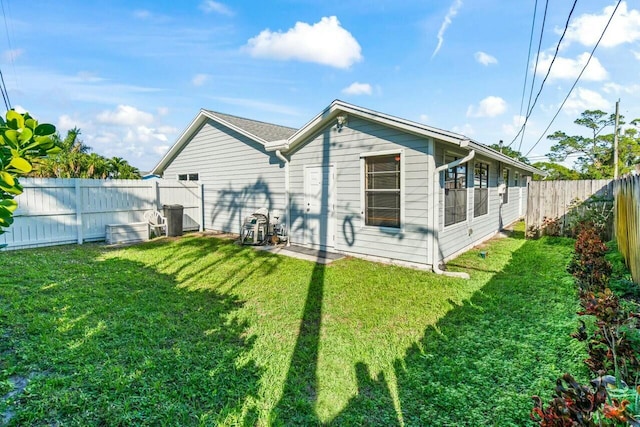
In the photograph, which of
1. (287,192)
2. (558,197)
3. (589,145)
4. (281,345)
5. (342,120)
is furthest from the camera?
(589,145)

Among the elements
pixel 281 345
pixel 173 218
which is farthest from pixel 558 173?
pixel 281 345

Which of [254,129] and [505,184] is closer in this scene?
[254,129]

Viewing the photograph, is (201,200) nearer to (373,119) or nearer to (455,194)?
(373,119)

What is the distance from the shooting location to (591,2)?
19.3 ft

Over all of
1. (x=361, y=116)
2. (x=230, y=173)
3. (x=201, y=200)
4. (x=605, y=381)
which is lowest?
(x=605, y=381)

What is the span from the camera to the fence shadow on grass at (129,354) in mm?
2438

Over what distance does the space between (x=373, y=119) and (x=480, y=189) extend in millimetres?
4517

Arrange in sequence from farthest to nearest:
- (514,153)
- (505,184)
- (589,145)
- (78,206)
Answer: (514,153) → (589,145) → (505,184) → (78,206)

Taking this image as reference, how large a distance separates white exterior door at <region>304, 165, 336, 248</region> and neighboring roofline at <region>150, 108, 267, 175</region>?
1946mm

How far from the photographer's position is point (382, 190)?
23.2 feet

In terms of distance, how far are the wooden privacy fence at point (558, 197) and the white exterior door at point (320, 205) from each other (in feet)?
21.3

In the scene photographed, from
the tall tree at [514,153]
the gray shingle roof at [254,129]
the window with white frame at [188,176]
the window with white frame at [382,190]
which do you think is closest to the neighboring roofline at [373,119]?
the window with white frame at [382,190]

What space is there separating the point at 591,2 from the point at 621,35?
148 centimetres

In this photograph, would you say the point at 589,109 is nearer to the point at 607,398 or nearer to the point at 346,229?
the point at 346,229
